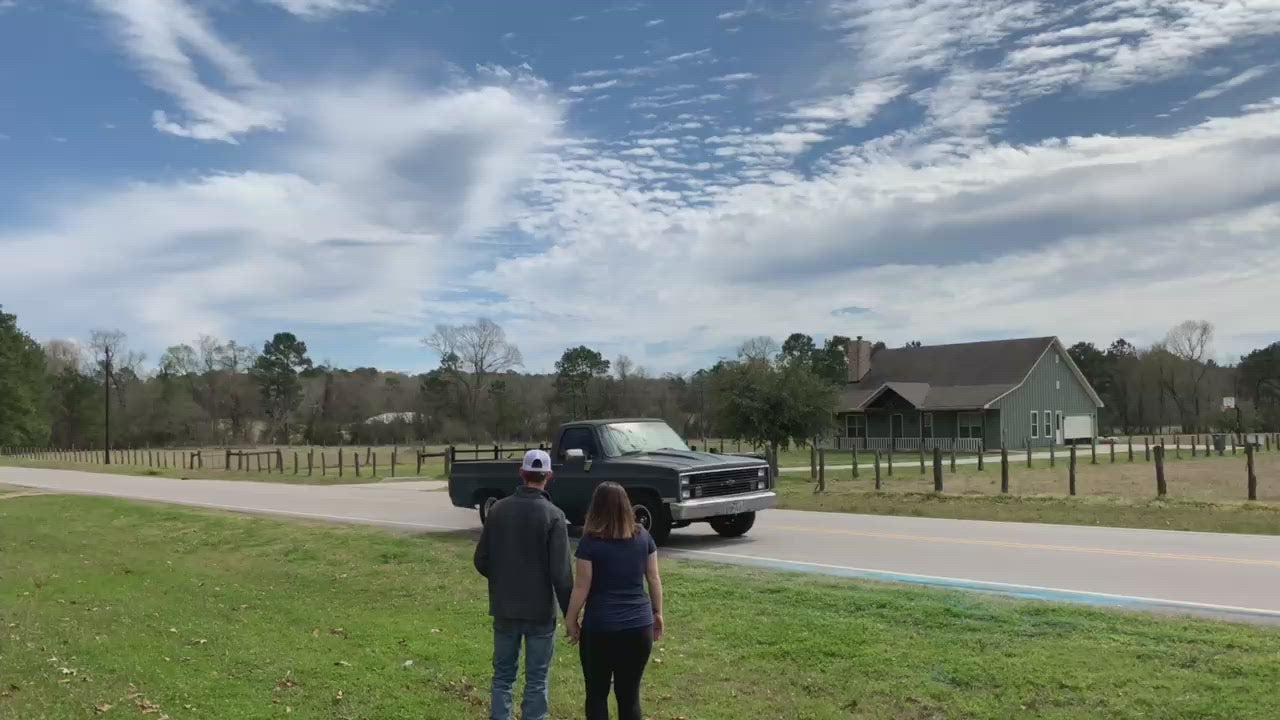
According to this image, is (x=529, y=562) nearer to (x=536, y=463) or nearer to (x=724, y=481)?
(x=536, y=463)

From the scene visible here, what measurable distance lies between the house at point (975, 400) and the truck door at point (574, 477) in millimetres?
38864

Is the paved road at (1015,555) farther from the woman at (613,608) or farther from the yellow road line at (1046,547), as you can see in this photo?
the woman at (613,608)

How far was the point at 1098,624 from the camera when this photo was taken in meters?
7.96

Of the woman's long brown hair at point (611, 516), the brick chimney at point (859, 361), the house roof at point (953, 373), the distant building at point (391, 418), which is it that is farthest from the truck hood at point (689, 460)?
the distant building at point (391, 418)

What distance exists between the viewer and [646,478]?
14000 millimetres

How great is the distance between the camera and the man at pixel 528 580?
5406 millimetres

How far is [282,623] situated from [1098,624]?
702 cm

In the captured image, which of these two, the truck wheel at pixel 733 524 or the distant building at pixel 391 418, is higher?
the distant building at pixel 391 418

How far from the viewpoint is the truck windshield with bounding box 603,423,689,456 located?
1505 cm

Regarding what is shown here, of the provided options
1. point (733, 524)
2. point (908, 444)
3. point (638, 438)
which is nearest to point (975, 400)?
point (908, 444)

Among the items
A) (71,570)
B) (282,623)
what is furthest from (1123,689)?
(71,570)

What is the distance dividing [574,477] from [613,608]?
1023cm

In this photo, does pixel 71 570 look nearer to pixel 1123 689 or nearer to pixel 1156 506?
pixel 1123 689

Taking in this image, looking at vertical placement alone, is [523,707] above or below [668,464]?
below
